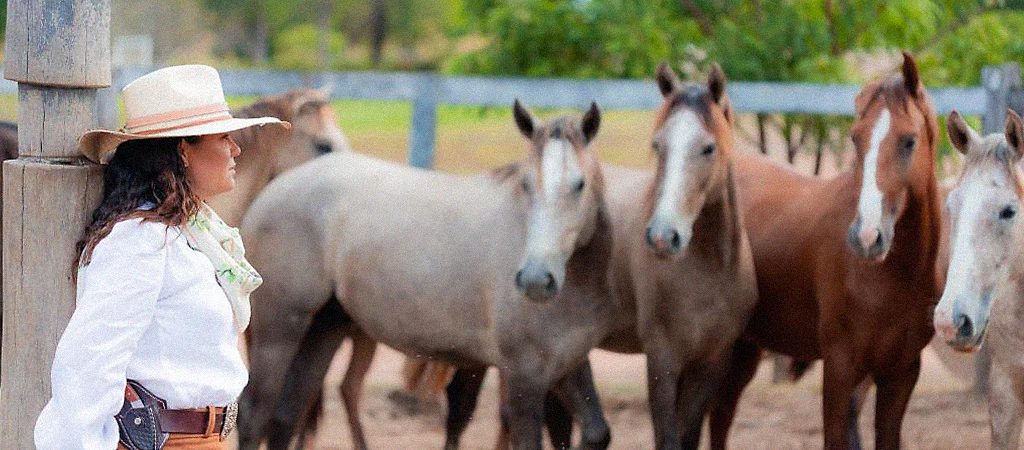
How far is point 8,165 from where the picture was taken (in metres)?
2.78

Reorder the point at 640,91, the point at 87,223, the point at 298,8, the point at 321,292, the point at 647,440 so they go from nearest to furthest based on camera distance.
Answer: the point at 87,223, the point at 321,292, the point at 647,440, the point at 640,91, the point at 298,8

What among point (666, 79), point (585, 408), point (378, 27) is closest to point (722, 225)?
point (666, 79)

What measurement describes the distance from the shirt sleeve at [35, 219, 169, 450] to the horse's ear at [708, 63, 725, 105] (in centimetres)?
347

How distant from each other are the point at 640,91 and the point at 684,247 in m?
2.81

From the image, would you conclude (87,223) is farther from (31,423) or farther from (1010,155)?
(1010,155)

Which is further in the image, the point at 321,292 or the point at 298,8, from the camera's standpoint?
the point at 298,8

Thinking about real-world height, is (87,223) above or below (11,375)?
above

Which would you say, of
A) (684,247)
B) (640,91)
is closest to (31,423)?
(684,247)

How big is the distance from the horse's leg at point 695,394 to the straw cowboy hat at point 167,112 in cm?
337

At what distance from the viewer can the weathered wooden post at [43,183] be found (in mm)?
2691

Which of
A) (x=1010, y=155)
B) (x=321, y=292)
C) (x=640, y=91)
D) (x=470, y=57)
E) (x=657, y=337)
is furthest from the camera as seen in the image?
(x=470, y=57)

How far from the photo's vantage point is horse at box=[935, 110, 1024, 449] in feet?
14.9

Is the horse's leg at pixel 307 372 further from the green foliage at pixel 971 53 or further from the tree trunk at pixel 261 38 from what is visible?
the tree trunk at pixel 261 38

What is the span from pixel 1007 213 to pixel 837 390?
1163 mm
